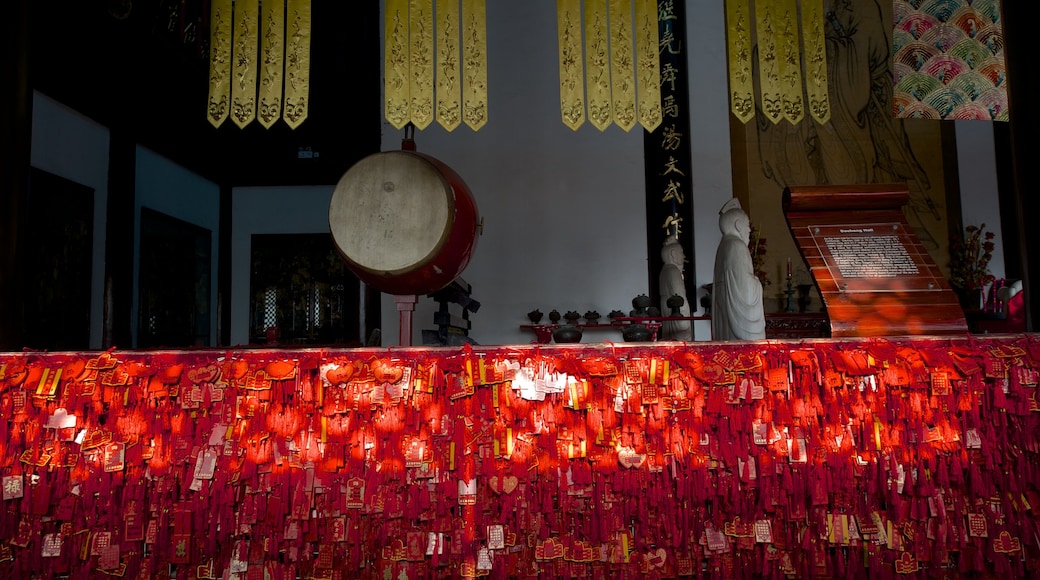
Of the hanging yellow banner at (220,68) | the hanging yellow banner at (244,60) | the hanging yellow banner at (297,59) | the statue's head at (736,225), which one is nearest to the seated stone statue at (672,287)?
the statue's head at (736,225)

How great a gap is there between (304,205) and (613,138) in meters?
3.47

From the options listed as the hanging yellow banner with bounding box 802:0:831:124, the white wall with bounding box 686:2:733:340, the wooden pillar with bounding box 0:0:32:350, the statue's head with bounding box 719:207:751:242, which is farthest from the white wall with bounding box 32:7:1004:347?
the wooden pillar with bounding box 0:0:32:350

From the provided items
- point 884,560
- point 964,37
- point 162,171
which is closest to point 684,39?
point 964,37

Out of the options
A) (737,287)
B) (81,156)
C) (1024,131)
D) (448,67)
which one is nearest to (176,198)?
(81,156)

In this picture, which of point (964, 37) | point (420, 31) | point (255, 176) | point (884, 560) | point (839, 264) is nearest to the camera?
point (884, 560)

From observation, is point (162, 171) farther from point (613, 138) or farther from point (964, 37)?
point (964, 37)

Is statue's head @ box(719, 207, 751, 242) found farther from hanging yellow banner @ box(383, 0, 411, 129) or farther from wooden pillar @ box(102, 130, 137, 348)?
wooden pillar @ box(102, 130, 137, 348)

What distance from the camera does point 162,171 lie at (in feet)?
20.2

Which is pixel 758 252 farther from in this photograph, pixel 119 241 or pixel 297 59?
pixel 119 241

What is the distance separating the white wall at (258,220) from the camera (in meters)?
7.28

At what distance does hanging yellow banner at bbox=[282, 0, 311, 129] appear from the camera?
11.8ft

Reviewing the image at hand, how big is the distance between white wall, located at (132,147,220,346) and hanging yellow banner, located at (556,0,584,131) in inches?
155

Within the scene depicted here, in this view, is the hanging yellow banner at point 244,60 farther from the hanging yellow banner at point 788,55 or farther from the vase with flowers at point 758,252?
the vase with flowers at point 758,252

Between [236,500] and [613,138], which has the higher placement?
[613,138]
